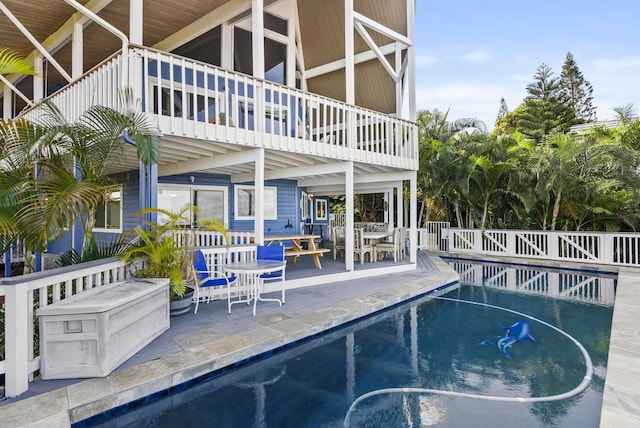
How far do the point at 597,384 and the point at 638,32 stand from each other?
25843mm

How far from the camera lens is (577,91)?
92.3ft

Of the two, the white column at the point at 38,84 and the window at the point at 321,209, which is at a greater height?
the white column at the point at 38,84

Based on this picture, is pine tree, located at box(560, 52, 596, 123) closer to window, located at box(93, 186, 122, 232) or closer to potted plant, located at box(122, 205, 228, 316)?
window, located at box(93, 186, 122, 232)

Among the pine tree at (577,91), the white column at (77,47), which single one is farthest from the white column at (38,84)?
the pine tree at (577,91)

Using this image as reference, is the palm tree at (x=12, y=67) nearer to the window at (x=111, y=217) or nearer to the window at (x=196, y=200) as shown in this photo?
the window at (x=196, y=200)

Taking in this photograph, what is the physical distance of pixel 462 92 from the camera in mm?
31953

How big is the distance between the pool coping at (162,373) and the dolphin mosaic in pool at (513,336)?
76.3 inches

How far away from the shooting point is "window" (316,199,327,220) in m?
15.0

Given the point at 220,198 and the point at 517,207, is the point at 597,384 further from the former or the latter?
the point at 517,207

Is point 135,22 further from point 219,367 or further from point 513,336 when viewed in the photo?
point 513,336

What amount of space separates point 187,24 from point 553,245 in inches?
485

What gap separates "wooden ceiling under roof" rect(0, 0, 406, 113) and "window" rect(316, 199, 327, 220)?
15.6 ft

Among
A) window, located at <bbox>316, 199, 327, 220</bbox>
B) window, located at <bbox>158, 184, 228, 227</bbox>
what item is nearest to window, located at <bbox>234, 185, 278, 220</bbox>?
window, located at <bbox>158, 184, 228, 227</bbox>

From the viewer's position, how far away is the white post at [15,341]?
282cm
